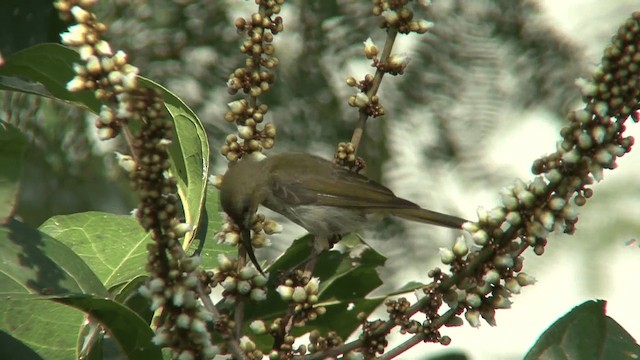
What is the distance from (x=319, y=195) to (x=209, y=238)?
117cm

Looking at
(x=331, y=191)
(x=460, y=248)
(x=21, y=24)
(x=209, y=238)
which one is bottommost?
(x=460, y=248)

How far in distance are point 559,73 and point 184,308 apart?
6.94ft

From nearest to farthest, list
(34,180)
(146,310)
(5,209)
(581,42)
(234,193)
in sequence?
(5,209), (146,310), (234,193), (34,180), (581,42)

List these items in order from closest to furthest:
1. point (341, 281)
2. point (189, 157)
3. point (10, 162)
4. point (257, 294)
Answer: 1. point (257, 294)
2. point (10, 162)
3. point (189, 157)
4. point (341, 281)

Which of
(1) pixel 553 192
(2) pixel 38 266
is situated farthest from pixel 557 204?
(2) pixel 38 266

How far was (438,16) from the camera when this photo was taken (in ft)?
10.4

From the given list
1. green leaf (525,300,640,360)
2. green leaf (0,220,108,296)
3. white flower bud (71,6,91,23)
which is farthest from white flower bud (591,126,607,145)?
green leaf (0,220,108,296)

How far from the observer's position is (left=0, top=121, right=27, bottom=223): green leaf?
163 centimetres

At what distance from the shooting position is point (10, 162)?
1691mm

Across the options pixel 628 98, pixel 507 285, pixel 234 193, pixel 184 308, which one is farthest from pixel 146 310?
pixel 628 98

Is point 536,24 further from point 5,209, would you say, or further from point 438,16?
point 5,209

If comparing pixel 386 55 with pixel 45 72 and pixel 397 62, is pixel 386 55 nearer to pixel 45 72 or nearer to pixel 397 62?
pixel 397 62

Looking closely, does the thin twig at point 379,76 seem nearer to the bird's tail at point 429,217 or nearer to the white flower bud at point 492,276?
the white flower bud at point 492,276

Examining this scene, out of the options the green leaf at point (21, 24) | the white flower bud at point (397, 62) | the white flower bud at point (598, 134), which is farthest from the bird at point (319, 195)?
the white flower bud at point (598, 134)
